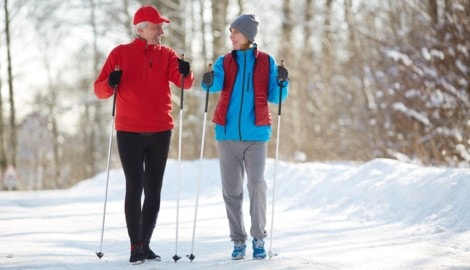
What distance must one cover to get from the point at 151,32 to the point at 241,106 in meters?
0.91

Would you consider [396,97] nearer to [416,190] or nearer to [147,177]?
[416,190]

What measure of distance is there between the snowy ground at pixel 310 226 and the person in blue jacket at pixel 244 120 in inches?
10.9

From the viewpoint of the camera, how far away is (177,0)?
2158 cm

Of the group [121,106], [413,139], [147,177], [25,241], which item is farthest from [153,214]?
[413,139]

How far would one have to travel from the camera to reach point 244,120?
575 centimetres

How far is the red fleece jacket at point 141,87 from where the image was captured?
5723 millimetres

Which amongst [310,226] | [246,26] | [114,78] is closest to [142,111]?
[114,78]

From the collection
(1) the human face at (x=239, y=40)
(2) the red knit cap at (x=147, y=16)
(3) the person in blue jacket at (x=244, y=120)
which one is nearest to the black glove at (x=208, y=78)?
(3) the person in blue jacket at (x=244, y=120)

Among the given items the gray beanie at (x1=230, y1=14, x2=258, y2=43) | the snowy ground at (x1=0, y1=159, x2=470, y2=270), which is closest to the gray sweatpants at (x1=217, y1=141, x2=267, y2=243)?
the snowy ground at (x1=0, y1=159, x2=470, y2=270)

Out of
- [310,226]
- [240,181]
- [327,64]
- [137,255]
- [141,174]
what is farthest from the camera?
[327,64]

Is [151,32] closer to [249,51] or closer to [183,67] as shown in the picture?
[183,67]

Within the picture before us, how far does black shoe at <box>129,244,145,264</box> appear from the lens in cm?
564

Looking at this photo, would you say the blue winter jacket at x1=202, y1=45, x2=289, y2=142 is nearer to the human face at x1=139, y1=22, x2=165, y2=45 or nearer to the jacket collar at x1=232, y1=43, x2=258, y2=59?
the jacket collar at x1=232, y1=43, x2=258, y2=59

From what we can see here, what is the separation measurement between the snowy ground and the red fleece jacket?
40.5 inches
